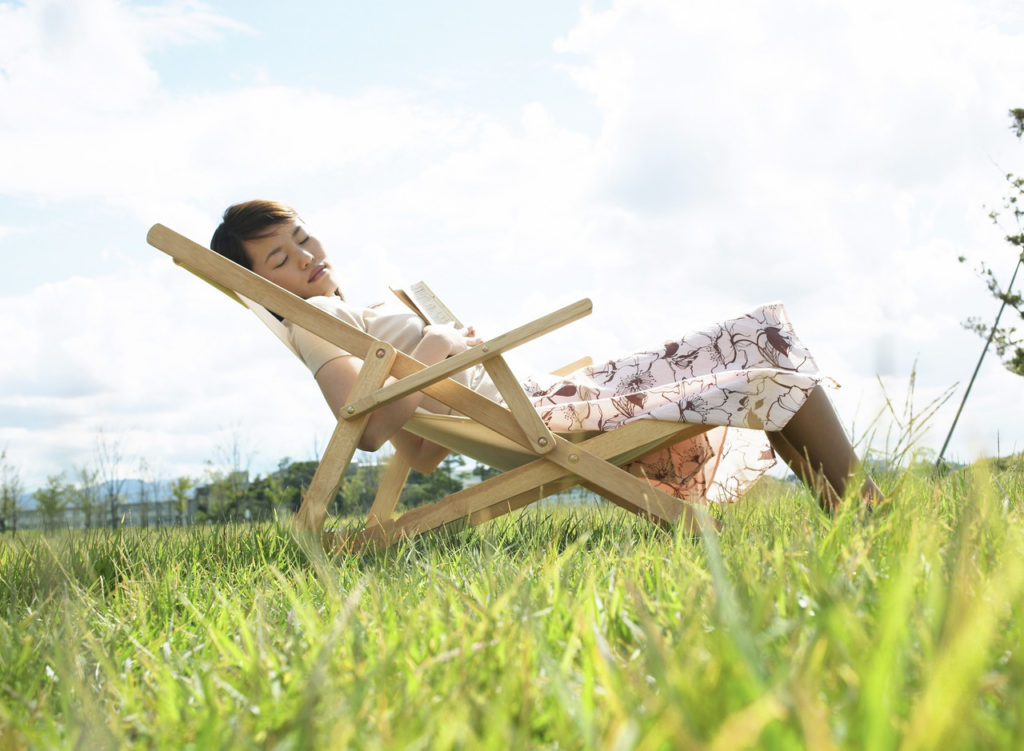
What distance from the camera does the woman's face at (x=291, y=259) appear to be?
3443 mm

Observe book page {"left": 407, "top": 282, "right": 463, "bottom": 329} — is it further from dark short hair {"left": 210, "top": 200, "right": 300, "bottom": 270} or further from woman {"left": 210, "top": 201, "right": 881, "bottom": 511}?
dark short hair {"left": 210, "top": 200, "right": 300, "bottom": 270}

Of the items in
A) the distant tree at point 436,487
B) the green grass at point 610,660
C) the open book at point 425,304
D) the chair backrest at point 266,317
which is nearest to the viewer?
the green grass at point 610,660

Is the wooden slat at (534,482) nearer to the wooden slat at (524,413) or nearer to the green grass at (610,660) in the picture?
the wooden slat at (524,413)

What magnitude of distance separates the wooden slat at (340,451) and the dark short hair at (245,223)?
3.02 ft

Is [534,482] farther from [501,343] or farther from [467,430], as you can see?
[501,343]

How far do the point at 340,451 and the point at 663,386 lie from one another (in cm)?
120

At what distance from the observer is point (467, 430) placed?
3.00 m

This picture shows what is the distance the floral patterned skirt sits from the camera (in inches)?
113

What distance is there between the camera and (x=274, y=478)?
11.6 meters

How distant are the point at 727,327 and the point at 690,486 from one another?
28.7 inches

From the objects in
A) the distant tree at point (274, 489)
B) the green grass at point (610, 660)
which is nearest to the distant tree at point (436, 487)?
the distant tree at point (274, 489)

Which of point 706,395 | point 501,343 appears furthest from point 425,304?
point 706,395

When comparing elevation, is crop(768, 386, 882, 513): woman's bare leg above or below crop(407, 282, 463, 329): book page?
below

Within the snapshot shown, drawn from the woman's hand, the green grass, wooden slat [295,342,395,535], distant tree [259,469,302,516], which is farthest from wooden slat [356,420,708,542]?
distant tree [259,469,302,516]
